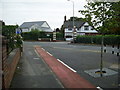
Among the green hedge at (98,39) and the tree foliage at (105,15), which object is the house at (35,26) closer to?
the green hedge at (98,39)

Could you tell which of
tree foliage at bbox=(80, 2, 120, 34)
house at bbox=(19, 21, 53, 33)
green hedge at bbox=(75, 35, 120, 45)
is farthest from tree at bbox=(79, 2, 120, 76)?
house at bbox=(19, 21, 53, 33)

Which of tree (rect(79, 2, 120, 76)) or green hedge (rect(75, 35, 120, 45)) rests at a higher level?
tree (rect(79, 2, 120, 76))

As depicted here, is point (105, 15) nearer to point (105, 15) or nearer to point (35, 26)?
point (105, 15)

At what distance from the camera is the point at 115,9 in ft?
29.4

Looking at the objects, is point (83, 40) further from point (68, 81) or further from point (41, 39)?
point (68, 81)

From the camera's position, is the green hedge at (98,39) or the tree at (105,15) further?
the green hedge at (98,39)

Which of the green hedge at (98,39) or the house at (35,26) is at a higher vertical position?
the house at (35,26)

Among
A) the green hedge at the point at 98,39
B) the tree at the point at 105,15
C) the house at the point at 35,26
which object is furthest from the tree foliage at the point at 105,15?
the house at the point at 35,26

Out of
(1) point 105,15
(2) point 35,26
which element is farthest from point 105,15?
(2) point 35,26

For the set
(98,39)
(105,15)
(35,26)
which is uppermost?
(35,26)

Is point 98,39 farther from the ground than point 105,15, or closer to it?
closer to it

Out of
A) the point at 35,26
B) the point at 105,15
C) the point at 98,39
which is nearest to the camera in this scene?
the point at 105,15

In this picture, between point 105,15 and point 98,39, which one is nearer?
point 105,15

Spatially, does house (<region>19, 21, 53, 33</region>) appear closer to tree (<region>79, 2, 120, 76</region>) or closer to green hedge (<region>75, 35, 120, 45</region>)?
green hedge (<region>75, 35, 120, 45</region>)
